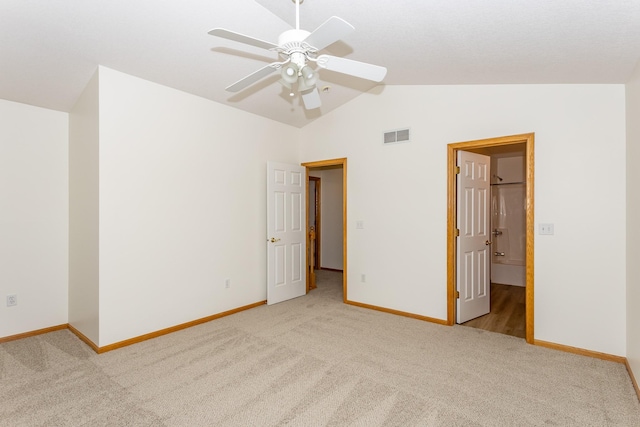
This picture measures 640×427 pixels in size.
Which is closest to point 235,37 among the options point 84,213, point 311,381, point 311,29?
point 311,29

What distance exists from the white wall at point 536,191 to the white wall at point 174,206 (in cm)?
135

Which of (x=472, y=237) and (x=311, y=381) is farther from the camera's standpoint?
(x=472, y=237)

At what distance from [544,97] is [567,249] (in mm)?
1463

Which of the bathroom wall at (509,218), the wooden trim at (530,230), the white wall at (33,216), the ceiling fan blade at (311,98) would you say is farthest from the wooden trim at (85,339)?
the bathroom wall at (509,218)

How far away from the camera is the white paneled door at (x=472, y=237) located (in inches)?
148

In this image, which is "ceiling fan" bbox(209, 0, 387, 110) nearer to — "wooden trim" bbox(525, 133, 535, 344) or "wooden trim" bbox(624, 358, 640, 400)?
"wooden trim" bbox(525, 133, 535, 344)

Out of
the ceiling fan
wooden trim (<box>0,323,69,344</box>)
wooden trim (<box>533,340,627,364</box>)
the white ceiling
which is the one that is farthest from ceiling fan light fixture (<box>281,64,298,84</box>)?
wooden trim (<box>0,323,69,344</box>)

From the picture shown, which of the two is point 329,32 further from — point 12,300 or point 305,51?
point 12,300

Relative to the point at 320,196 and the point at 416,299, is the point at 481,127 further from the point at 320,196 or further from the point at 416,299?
the point at 320,196

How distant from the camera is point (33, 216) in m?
3.44

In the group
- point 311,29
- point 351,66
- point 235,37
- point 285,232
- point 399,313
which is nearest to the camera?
point 235,37

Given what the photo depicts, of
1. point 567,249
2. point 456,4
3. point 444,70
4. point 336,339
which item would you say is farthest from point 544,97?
point 336,339

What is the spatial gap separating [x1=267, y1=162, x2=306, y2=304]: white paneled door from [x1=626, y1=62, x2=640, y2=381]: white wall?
3656 millimetres

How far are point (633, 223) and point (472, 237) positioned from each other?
155 cm
